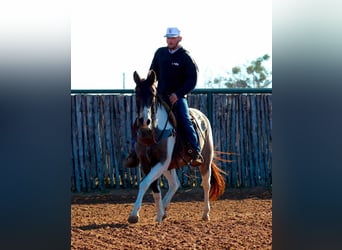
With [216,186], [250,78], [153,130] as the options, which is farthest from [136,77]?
[250,78]

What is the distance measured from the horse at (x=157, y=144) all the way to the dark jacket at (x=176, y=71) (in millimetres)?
425

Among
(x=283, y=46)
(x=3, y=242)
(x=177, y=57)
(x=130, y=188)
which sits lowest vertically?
(x=130, y=188)

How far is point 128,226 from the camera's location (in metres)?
8.52

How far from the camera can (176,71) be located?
9.42 meters

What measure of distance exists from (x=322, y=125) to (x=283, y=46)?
38 cm

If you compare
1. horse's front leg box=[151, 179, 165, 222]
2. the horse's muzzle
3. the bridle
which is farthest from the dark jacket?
horse's front leg box=[151, 179, 165, 222]

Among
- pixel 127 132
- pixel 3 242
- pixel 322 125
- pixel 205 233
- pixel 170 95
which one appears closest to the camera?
pixel 3 242

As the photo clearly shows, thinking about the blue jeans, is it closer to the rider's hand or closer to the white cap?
the rider's hand

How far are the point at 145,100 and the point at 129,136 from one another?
6.04 m

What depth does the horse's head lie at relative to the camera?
8.31 metres

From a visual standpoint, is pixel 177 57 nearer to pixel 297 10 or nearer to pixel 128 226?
pixel 128 226

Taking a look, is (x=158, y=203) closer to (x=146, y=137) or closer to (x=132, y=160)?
(x=132, y=160)

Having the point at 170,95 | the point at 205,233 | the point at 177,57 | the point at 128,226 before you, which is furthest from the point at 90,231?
the point at 177,57

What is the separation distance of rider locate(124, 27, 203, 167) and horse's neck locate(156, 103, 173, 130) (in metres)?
0.20
